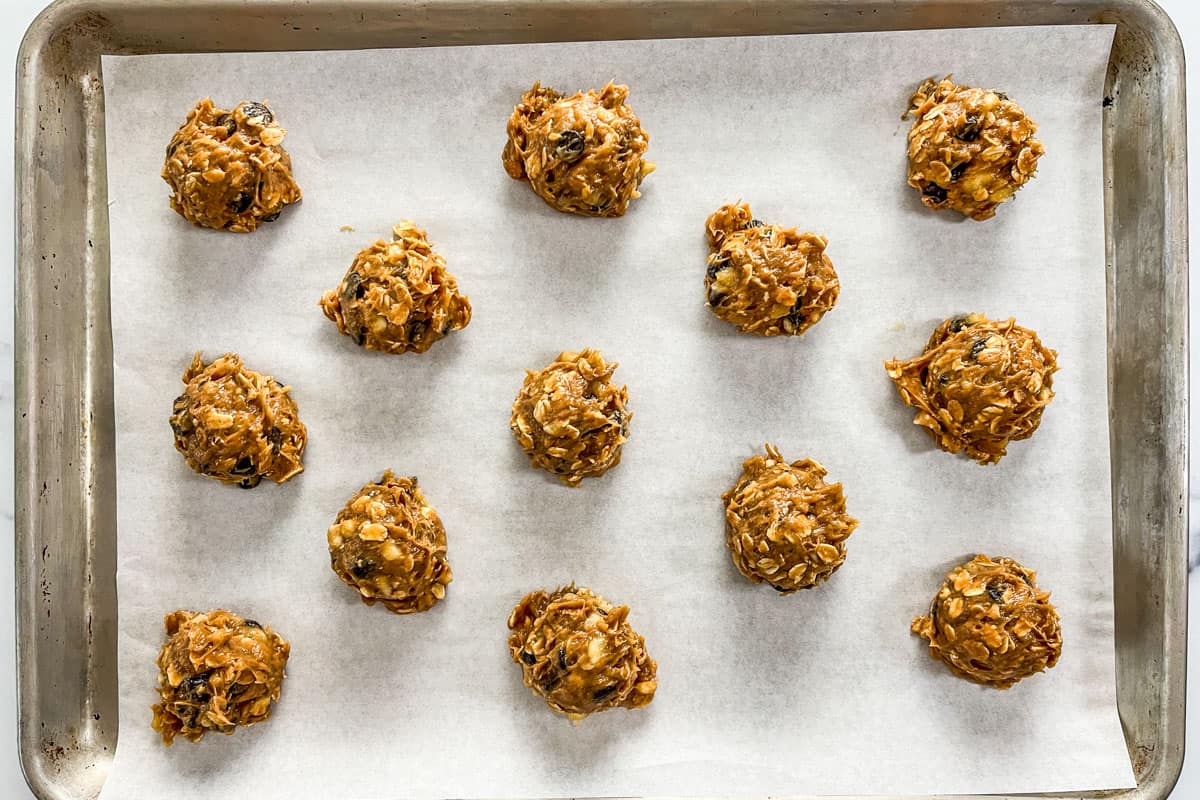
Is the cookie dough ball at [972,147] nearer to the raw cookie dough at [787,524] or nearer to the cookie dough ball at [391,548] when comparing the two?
the raw cookie dough at [787,524]

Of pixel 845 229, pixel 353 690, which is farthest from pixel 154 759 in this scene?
pixel 845 229

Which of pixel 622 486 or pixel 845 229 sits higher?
pixel 845 229

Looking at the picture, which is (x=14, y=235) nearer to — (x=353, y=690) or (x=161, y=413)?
(x=161, y=413)

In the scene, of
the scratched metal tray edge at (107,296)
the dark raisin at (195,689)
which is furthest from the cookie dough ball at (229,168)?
the dark raisin at (195,689)

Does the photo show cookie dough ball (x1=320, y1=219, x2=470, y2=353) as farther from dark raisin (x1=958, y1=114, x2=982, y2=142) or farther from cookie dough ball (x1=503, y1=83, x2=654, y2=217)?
dark raisin (x1=958, y1=114, x2=982, y2=142)

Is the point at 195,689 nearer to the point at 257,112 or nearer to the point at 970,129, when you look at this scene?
the point at 257,112
